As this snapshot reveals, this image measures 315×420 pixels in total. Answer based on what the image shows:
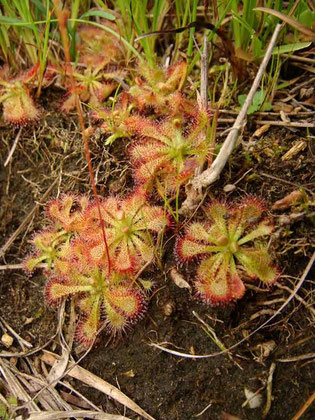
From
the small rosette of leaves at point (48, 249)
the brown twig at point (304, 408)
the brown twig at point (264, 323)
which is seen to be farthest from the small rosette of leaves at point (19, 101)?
the brown twig at point (304, 408)

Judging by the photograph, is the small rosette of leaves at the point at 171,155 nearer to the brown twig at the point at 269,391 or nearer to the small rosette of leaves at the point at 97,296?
the small rosette of leaves at the point at 97,296

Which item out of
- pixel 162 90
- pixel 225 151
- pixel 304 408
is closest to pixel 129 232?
pixel 225 151

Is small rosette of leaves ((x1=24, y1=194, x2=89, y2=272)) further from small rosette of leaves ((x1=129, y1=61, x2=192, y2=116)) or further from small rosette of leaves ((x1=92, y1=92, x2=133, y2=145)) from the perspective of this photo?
small rosette of leaves ((x1=129, y1=61, x2=192, y2=116))

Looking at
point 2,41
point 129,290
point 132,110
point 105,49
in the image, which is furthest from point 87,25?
point 129,290

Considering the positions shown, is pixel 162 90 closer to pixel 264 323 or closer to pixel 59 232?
pixel 59 232

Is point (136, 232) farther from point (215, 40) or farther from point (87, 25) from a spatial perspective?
point (87, 25)
